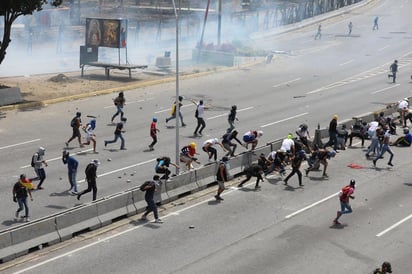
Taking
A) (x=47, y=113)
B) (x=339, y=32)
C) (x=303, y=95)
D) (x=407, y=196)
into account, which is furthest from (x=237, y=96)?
(x=339, y=32)

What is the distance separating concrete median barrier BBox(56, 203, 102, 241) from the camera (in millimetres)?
19422

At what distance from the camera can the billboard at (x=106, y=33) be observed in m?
47.3

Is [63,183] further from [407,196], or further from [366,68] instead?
[366,68]

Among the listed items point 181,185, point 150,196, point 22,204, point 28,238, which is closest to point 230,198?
point 181,185

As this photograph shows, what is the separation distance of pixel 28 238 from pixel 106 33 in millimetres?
30600

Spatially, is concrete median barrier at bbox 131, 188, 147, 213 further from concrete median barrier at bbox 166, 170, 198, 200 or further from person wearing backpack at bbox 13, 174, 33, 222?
person wearing backpack at bbox 13, 174, 33, 222

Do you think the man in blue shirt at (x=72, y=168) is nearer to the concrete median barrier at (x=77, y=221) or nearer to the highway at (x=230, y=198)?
the highway at (x=230, y=198)

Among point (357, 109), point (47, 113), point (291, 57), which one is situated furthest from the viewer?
point (291, 57)

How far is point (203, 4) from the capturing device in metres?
91.4

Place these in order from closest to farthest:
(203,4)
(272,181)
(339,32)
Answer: (272,181) → (339,32) → (203,4)

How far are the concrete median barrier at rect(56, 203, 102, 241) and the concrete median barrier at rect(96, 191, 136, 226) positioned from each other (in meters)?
0.20

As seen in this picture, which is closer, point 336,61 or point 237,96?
point 237,96

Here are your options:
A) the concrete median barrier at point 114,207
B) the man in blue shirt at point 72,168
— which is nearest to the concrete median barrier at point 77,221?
the concrete median barrier at point 114,207

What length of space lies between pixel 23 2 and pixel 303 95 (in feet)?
53.1
